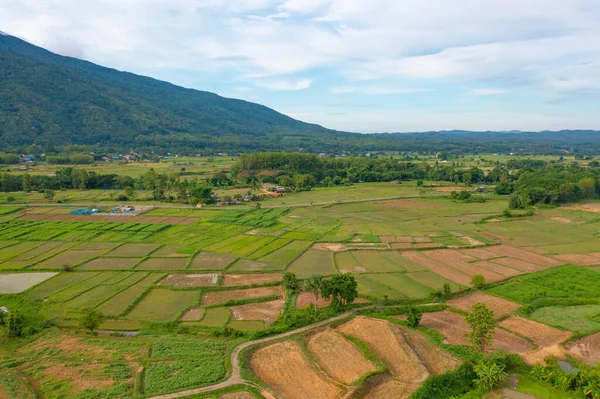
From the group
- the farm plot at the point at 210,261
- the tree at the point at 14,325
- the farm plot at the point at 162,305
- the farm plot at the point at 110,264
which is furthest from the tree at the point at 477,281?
the tree at the point at 14,325

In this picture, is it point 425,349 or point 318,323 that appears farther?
point 318,323

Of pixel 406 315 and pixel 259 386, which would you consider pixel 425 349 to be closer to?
pixel 406 315

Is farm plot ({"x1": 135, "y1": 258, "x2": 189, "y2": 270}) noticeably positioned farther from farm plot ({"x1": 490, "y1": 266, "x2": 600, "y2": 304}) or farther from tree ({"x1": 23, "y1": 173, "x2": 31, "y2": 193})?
tree ({"x1": 23, "y1": 173, "x2": 31, "y2": 193})

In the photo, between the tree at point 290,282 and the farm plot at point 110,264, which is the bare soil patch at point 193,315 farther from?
the farm plot at point 110,264

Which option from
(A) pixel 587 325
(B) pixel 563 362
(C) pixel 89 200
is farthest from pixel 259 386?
(C) pixel 89 200

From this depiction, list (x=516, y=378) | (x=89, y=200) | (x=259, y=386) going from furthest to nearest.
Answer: (x=89, y=200), (x=516, y=378), (x=259, y=386)

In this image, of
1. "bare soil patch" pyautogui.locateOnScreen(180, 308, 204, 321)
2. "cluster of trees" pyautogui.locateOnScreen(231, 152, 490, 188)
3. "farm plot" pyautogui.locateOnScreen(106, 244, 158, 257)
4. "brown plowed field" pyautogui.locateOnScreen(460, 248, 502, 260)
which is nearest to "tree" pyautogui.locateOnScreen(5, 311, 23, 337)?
"bare soil patch" pyautogui.locateOnScreen(180, 308, 204, 321)

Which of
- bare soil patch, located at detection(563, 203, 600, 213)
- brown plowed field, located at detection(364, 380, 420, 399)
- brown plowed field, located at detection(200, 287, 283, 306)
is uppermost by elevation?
bare soil patch, located at detection(563, 203, 600, 213)
